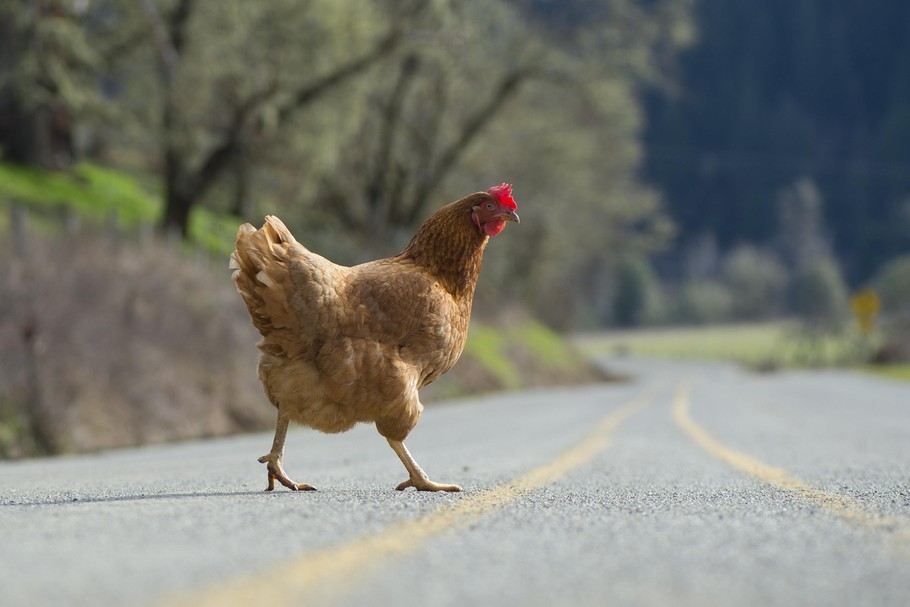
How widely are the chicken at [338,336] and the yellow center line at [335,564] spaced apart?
2.20 ft

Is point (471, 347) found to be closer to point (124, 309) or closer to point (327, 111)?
point (327, 111)

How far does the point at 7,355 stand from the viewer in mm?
12500

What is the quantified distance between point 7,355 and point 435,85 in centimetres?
2586

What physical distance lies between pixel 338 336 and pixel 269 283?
430 mm

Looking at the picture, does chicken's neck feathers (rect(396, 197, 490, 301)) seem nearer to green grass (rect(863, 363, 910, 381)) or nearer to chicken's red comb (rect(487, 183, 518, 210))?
chicken's red comb (rect(487, 183, 518, 210))

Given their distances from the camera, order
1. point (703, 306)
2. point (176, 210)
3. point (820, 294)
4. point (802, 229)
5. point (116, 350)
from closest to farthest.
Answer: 1. point (116, 350)
2. point (176, 210)
3. point (820, 294)
4. point (703, 306)
5. point (802, 229)

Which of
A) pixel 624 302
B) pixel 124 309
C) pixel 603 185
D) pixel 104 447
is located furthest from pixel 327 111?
pixel 624 302

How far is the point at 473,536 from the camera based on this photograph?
3.47 m

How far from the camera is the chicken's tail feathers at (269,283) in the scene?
16.4 feet

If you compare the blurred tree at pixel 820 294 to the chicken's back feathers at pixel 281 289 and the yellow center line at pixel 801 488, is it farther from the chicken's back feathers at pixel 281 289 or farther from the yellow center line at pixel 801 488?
the chicken's back feathers at pixel 281 289

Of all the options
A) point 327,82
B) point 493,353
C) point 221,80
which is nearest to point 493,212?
point 221,80

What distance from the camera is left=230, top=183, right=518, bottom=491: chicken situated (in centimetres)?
494

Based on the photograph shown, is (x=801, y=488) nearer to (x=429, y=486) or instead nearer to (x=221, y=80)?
(x=429, y=486)

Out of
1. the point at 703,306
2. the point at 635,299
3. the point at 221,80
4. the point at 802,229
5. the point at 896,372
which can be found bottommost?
the point at 635,299
